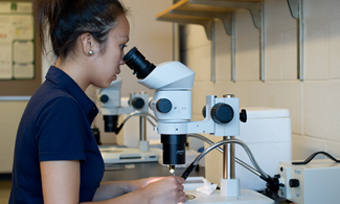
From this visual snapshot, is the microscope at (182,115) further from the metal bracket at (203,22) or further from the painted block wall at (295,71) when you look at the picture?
the metal bracket at (203,22)

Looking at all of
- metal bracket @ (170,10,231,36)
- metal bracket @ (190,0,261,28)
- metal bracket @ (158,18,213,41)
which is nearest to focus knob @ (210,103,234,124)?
metal bracket @ (190,0,261,28)

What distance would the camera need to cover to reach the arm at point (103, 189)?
0.81 meters

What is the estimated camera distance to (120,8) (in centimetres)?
104

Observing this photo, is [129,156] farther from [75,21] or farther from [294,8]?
[75,21]

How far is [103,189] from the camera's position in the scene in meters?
1.26

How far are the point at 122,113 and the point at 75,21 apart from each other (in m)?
1.30

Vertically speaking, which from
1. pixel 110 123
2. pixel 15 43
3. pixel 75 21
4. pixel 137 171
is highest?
pixel 15 43

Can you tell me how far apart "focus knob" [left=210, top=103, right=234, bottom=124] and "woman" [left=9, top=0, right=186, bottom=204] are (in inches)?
7.9

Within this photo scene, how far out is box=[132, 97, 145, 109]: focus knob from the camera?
2.16 meters

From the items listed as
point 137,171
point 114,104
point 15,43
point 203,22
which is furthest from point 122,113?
point 15,43

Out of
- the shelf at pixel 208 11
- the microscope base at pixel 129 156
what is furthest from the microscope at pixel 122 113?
the shelf at pixel 208 11

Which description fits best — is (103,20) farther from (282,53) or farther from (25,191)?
(282,53)

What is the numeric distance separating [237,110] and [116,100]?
1231 millimetres

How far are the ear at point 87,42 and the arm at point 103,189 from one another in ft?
0.95
